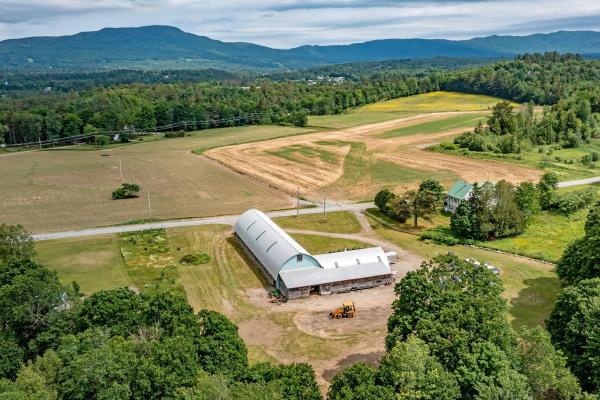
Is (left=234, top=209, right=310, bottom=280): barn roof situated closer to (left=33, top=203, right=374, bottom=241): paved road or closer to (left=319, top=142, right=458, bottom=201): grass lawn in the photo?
(left=33, top=203, right=374, bottom=241): paved road

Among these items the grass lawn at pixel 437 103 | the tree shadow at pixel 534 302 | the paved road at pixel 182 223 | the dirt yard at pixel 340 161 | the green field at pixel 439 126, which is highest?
the grass lawn at pixel 437 103

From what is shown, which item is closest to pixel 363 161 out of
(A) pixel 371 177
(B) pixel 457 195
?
(A) pixel 371 177

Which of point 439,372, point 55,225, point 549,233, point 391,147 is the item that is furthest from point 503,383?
point 391,147

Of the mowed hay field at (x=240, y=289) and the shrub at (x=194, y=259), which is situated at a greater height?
the shrub at (x=194, y=259)

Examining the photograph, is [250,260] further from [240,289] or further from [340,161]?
[340,161]

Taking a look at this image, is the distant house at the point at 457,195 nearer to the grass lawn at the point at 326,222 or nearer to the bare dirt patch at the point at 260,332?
the grass lawn at the point at 326,222

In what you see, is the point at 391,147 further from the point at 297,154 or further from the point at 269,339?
the point at 269,339

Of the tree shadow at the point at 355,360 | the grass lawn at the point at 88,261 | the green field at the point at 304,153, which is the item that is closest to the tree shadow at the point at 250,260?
the grass lawn at the point at 88,261
